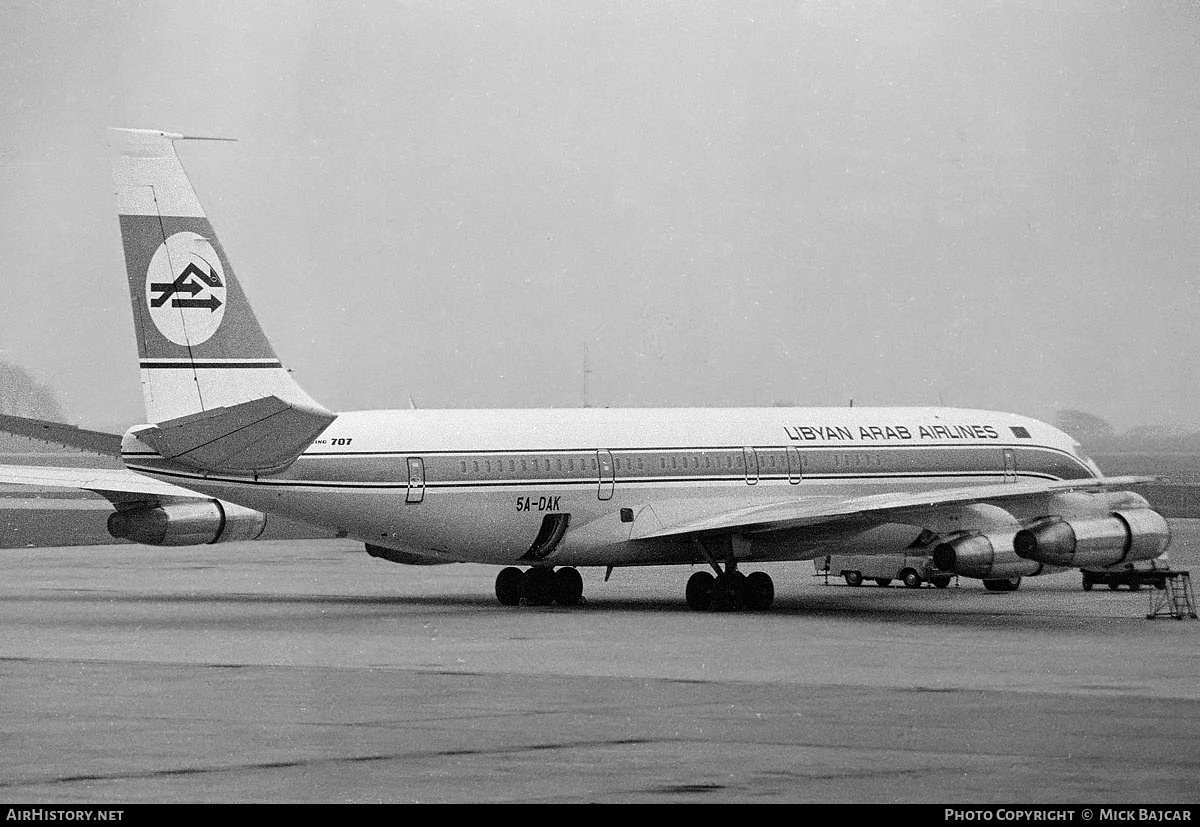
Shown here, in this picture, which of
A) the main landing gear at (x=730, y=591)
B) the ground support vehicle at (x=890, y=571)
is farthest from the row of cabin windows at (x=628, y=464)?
the ground support vehicle at (x=890, y=571)

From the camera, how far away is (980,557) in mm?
33750

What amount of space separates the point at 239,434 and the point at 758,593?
1078cm

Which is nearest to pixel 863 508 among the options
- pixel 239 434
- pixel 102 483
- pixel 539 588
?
pixel 539 588

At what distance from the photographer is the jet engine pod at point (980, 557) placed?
33750 millimetres

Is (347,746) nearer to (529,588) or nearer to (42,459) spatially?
(529,588)

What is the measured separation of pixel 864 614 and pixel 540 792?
21035 millimetres

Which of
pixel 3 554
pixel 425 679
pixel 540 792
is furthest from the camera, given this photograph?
pixel 3 554

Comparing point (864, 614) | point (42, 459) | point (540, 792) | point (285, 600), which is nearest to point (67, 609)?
point (285, 600)

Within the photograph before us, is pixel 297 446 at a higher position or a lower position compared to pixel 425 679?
higher

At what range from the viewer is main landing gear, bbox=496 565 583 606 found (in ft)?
122

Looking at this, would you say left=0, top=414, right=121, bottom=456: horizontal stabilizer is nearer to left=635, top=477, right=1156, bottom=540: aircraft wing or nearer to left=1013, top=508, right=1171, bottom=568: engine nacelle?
left=635, top=477, right=1156, bottom=540: aircraft wing

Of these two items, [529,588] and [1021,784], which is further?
[529,588]

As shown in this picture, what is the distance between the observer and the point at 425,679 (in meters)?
22.8

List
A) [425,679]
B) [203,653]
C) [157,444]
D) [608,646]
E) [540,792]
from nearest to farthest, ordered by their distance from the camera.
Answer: [540,792]
[425,679]
[203,653]
[608,646]
[157,444]
